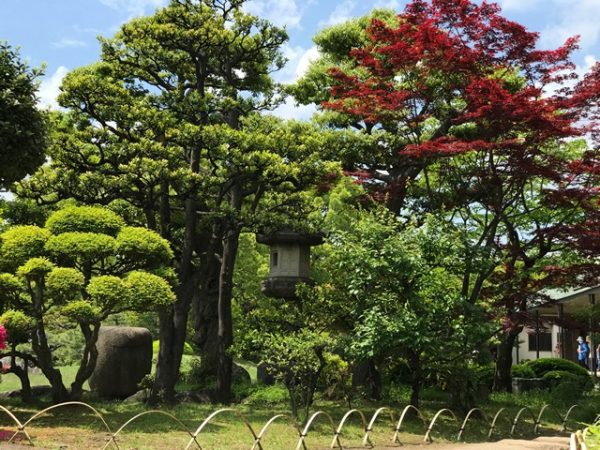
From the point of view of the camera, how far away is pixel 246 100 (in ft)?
53.7

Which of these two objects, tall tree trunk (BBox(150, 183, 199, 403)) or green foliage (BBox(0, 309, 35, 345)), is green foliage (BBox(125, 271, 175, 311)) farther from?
tall tree trunk (BBox(150, 183, 199, 403))

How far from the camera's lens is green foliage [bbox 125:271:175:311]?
36.1 feet

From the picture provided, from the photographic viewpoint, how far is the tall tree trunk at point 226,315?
582 inches

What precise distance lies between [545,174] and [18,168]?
9.95 meters

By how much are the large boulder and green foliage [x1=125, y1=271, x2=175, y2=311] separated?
5.88m

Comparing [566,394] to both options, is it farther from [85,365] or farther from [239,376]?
[85,365]

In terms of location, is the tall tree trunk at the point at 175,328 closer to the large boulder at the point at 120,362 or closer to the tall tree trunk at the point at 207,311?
the large boulder at the point at 120,362

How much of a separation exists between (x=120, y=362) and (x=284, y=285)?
5.10 meters

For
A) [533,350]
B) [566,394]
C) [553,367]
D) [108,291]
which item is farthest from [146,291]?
[533,350]

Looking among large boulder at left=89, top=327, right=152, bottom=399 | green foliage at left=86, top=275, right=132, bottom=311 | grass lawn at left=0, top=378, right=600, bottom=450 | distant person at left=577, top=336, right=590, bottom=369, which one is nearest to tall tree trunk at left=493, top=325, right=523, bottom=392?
grass lawn at left=0, top=378, right=600, bottom=450

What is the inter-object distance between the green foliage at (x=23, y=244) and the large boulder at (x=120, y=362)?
18.6 ft

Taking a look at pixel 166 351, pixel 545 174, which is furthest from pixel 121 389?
pixel 545 174

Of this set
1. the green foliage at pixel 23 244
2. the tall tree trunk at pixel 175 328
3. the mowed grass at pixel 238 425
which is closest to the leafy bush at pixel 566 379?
the mowed grass at pixel 238 425

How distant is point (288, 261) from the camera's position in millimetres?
14711
